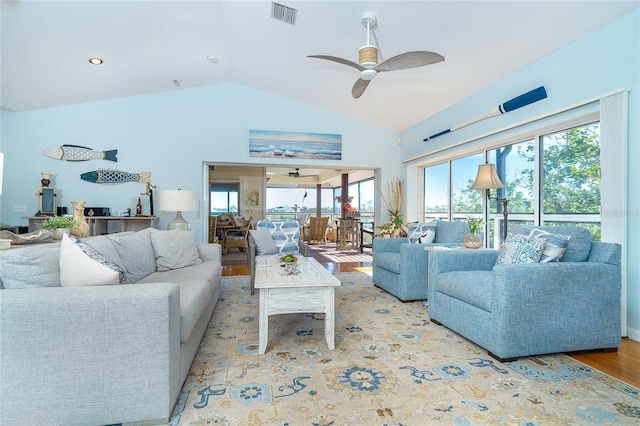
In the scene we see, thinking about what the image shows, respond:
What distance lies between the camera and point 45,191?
5.11 m

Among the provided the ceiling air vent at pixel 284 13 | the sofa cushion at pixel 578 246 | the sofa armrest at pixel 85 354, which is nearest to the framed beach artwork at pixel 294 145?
the ceiling air vent at pixel 284 13

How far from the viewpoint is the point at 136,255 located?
2766 millimetres

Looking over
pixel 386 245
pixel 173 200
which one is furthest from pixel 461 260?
pixel 173 200

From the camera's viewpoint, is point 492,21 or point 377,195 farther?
point 377,195

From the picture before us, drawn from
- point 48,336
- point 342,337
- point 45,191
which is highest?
point 45,191

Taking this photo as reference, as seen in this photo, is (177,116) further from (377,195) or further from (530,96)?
(530,96)

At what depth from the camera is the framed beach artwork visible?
5926 millimetres

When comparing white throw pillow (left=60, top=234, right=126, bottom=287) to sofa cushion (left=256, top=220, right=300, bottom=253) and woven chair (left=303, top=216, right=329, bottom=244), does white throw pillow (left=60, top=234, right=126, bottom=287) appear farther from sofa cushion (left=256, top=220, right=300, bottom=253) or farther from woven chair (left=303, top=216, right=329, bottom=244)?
woven chair (left=303, top=216, right=329, bottom=244)

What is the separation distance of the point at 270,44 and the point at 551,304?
4103mm

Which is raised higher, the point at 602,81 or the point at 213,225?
the point at 602,81

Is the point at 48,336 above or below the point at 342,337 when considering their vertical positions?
above

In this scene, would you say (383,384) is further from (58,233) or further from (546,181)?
(546,181)

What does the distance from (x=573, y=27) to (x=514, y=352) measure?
9.36 feet

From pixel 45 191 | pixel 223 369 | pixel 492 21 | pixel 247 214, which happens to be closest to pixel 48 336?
pixel 223 369
